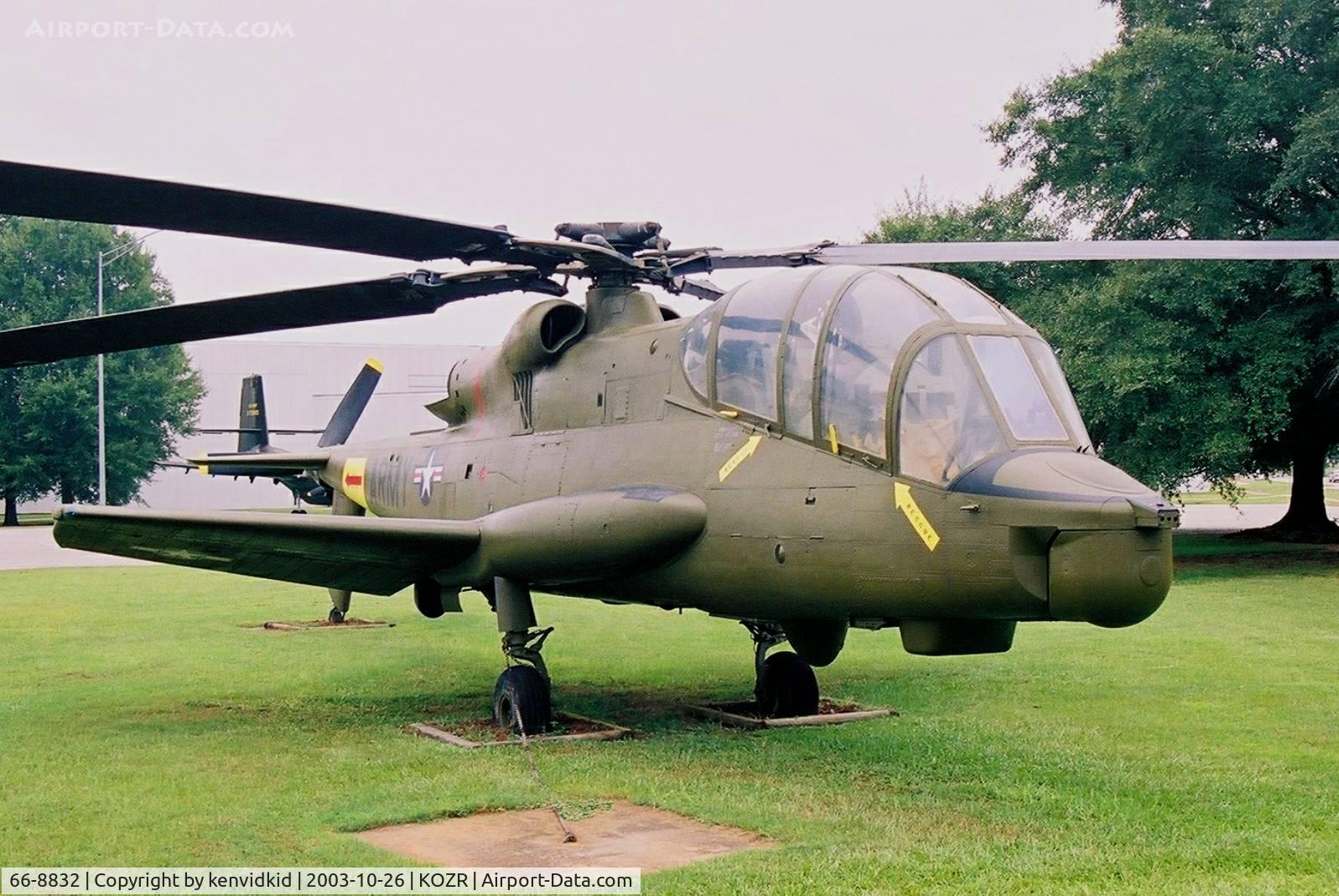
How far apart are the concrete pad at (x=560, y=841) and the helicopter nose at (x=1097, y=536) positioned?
194cm

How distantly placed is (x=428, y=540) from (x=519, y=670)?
1.18m

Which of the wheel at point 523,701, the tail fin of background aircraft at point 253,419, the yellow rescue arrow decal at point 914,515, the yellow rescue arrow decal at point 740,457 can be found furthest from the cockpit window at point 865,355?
the tail fin of background aircraft at point 253,419

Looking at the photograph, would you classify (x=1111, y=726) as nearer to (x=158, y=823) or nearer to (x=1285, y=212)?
(x=158, y=823)

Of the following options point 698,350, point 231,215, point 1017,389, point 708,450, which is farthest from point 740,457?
point 231,215

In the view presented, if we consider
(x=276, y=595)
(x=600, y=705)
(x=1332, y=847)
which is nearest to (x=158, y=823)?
(x=600, y=705)

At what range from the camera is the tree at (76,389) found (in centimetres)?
5369

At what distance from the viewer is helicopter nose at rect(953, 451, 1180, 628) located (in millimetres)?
6117

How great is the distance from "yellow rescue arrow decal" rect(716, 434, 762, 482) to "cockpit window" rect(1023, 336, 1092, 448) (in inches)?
66.3

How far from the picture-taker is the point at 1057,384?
23.5ft

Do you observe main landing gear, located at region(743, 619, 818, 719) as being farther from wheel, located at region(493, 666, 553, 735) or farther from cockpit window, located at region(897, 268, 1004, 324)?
cockpit window, located at region(897, 268, 1004, 324)

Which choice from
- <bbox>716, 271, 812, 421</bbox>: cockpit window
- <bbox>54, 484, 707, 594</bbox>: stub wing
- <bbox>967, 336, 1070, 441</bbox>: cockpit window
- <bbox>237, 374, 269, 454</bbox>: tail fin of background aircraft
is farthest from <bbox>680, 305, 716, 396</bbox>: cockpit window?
<bbox>237, 374, 269, 454</bbox>: tail fin of background aircraft

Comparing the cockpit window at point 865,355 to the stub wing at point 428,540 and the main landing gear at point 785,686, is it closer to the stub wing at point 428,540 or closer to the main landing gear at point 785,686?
the stub wing at point 428,540

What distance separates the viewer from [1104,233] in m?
26.6

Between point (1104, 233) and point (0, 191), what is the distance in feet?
77.2
